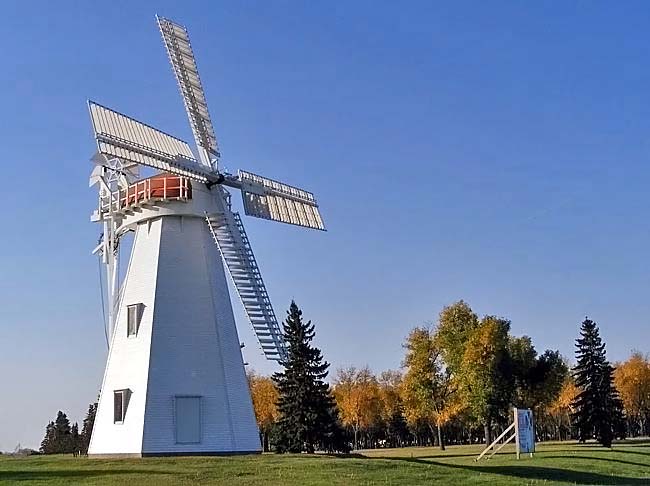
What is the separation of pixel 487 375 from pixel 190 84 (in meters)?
33.4

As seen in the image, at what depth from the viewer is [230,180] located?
36.5 m

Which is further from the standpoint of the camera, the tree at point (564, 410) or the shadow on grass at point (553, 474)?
the tree at point (564, 410)

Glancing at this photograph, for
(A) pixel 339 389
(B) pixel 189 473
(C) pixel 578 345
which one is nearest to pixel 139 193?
(B) pixel 189 473

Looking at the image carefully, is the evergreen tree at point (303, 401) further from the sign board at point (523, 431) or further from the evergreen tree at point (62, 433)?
the evergreen tree at point (62, 433)

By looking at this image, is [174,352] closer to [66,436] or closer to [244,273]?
[244,273]

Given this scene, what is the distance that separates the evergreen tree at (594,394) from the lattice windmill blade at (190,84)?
126 feet

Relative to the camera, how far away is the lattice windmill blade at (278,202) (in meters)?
37.5

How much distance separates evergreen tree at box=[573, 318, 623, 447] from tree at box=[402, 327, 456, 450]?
34.0ft

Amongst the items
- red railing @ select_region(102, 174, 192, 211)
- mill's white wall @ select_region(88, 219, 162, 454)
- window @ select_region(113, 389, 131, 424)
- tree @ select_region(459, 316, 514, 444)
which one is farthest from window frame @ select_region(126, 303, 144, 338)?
tree @ select_region(459, 316, 514, 444)

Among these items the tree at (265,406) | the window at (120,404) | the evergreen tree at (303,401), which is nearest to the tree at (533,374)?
the evergreen tree at (303,401)

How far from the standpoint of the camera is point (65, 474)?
26375mm

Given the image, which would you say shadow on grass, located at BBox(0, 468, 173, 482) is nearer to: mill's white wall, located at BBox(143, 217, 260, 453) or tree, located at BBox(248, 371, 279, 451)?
mill's white wall, located at BBox(143, 217, 260, 453)

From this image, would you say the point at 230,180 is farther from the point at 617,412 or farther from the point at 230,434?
the point at 617,412

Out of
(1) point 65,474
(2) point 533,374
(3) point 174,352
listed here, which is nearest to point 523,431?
(3) point 174,352
